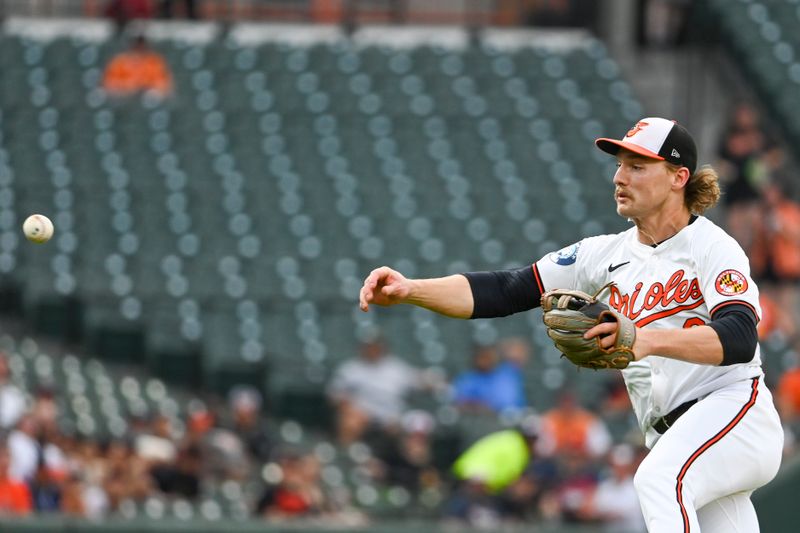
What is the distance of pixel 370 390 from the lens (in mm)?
12031

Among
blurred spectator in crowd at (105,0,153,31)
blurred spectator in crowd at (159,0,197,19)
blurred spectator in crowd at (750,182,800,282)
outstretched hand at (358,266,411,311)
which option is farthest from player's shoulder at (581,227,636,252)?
blurred spectator in crowd at (159,0,197,19)

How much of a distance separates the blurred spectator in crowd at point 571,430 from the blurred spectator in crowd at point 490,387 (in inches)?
17.5

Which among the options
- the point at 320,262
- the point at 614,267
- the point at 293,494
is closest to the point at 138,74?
the point at 320,262

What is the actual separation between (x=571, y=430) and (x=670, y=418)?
6559mm

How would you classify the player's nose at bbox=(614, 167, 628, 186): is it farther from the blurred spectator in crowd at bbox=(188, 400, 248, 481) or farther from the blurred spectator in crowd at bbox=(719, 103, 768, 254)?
the blurred spectator in crowd at bbox=(719, 103, 768, 254)

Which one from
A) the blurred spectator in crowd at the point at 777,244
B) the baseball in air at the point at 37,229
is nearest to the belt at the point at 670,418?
the baseball in air at the point at 37,229

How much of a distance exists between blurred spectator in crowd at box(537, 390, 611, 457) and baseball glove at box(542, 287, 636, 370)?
6738mm

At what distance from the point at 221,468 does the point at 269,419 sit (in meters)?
1.70

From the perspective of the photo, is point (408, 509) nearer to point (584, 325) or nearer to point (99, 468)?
point (99, 468)

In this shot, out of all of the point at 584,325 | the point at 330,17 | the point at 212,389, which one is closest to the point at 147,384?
the point at 212,389

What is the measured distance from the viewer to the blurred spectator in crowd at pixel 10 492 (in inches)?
382

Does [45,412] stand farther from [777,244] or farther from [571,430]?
[777,244]

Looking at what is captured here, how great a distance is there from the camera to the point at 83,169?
1484 cm

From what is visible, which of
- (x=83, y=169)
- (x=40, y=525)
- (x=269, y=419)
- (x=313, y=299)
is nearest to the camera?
(x=40, y=525)
